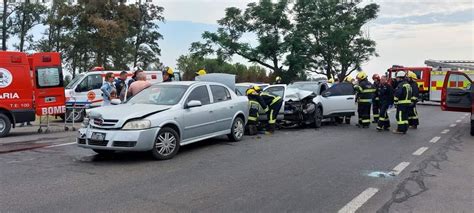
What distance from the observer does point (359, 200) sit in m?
5.80

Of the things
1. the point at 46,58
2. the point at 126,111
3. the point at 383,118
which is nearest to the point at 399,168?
the point at 126,111

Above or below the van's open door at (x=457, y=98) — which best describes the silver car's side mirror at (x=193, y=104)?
above

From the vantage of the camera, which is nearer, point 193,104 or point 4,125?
point 193,104

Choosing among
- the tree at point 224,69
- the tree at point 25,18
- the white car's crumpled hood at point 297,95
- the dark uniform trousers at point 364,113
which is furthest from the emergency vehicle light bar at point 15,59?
the tree at point 25,18

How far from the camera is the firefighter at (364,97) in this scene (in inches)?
565

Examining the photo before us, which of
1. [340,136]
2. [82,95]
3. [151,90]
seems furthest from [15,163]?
[82,95]

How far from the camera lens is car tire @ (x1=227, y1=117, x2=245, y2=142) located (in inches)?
424

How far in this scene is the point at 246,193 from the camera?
240 inches

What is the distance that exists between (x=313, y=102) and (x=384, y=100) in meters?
2.17

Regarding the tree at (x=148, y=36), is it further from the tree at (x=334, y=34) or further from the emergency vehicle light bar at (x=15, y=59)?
the emergency vehicle light bar at (x=15, y=59)

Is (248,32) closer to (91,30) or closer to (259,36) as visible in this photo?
(259,36)

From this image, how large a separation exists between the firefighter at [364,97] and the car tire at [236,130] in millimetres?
5012

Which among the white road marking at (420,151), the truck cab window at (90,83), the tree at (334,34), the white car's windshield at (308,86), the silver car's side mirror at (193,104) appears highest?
the tree at (334,34)

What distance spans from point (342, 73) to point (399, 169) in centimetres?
A: 4281
